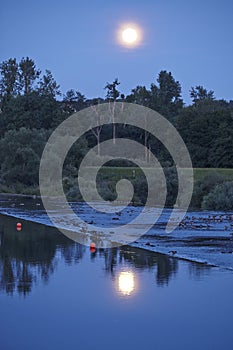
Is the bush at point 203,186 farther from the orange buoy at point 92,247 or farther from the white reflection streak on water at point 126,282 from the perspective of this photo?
the white reflection streak on water at point 126,282

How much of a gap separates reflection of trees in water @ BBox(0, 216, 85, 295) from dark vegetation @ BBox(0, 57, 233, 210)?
15896 millimetres

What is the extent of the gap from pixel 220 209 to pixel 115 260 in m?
20.4

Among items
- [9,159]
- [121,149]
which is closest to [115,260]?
[9,159]

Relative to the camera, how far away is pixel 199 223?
90.3 feet

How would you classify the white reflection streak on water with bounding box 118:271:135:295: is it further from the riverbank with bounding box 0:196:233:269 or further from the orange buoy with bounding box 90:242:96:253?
the orange buoy with bounding box 90:242:96:253

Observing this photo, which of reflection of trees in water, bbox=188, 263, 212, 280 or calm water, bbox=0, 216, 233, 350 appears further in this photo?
reflection of trees in water, bbox=188, 263, 212, 280

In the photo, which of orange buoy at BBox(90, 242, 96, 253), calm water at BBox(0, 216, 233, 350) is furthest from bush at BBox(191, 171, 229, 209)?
calm water at BBox(0, 216, 233, 350)

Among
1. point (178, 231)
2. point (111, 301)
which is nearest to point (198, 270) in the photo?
point (111, 301)

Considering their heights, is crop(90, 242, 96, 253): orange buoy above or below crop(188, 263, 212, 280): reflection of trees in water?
above

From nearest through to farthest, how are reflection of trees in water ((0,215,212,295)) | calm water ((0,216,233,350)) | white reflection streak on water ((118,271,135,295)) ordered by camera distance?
calm water ((0,216,233,350)) → white reflection streak on water ((118,271,135,295)) → reflection of trees in water ((0,215,212,295))

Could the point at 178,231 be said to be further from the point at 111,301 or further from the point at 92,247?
the point at 111,301

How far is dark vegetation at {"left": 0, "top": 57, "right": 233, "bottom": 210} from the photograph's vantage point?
43469mm

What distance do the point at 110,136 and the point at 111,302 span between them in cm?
6796

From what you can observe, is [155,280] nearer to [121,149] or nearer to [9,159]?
[9,159]
